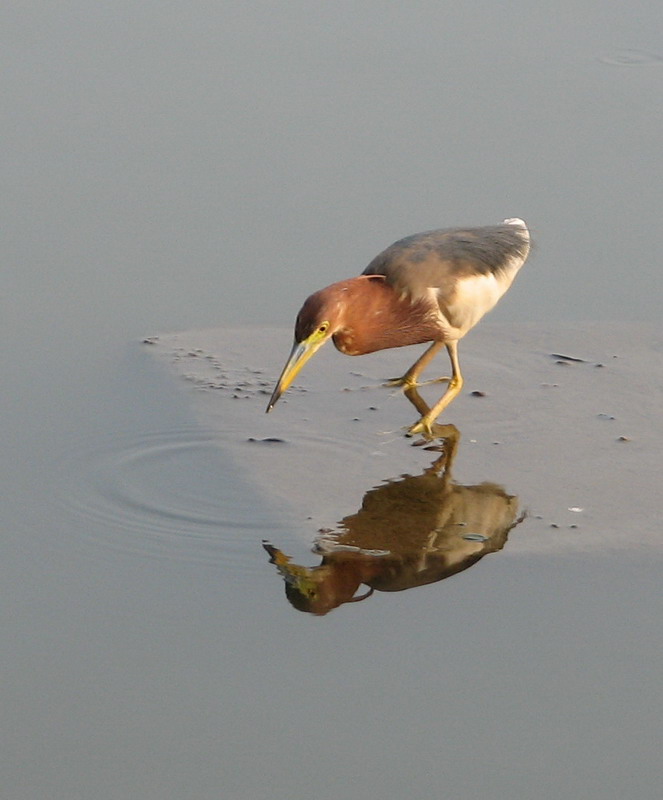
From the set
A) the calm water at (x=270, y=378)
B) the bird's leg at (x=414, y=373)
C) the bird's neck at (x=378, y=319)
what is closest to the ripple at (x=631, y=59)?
the calm water at (x=270, y=378)

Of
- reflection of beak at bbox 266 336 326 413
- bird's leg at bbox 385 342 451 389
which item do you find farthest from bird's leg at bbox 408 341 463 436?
reflection of beak at bbox 266 336 326 413

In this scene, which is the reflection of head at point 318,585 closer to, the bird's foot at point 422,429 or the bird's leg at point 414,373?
the bird's foot at point 422,429

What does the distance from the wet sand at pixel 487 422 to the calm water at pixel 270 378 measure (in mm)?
86

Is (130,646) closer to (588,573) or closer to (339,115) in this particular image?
(588,573)

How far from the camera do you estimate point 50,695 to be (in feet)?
13.1

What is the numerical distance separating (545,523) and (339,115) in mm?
4159

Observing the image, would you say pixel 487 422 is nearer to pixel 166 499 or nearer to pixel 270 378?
pixel 270 378

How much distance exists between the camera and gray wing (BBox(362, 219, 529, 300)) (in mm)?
5828

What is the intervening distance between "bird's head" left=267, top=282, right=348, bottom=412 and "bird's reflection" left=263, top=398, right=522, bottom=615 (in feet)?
1.67

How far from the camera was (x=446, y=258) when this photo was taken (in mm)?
5996

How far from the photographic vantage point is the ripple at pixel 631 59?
9.25 metres

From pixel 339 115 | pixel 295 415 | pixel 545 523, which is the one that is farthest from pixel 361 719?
pixel 339 115

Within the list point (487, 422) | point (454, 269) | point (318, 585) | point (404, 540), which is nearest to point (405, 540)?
point (404, 540)

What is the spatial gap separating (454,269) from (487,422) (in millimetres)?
638
